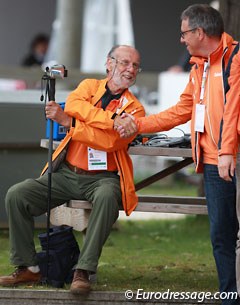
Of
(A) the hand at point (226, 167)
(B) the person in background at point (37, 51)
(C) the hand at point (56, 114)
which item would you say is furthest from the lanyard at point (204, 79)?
(B) the person in background at point (37, 51)

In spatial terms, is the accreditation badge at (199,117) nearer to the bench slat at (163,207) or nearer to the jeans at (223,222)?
the jeans at (223,222)

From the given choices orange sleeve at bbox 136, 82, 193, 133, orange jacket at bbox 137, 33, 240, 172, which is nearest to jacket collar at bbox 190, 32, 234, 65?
orange jacket at bbox 137, 33, 240, 172

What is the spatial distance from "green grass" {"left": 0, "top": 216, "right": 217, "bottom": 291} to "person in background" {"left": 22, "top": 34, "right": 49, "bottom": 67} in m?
9.06

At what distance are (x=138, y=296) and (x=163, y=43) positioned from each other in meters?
16.5

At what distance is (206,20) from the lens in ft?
23.5

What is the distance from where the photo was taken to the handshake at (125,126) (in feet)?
24.4

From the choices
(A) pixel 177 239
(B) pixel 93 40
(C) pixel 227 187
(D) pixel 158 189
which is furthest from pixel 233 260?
(B) pixel 93 40

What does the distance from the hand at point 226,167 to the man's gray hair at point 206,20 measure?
0.85 m

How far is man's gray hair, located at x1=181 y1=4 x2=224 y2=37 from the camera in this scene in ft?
23.4

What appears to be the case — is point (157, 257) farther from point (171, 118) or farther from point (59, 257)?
point (171, 118)

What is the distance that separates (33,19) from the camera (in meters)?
23.2

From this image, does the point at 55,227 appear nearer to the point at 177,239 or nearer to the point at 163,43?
the point at 177,239

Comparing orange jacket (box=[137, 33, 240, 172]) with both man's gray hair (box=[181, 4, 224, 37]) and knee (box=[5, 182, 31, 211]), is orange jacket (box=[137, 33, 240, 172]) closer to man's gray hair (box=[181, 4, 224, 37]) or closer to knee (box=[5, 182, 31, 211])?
man's gray hair (box=[181, 4, 224, 37])

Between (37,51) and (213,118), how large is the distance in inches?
556
